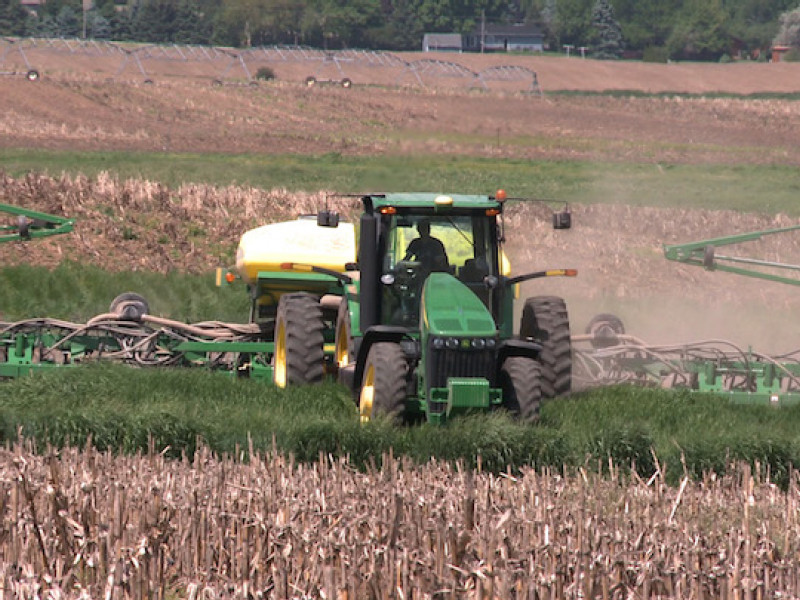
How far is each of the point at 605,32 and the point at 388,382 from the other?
102346mm

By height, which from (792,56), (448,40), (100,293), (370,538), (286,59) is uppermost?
(448,40)

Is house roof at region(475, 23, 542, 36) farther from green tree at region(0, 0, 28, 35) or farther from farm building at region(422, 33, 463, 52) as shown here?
green tree at region(0, 0, 28, 35)

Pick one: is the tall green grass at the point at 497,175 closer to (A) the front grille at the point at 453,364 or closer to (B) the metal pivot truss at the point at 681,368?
(B) the metal pivot truss at the point at 681,368

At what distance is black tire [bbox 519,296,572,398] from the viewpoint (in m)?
11.1

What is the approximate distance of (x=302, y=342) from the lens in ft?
38.2

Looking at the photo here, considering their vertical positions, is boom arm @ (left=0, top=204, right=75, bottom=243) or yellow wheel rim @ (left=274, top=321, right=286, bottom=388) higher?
boom arm @ (left=0, top=204, right=75, bottom=243)

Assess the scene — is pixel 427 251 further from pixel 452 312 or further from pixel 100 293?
pixel 100 293

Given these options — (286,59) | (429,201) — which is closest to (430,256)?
(429,201)

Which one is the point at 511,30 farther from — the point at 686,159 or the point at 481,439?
the point at 481,439

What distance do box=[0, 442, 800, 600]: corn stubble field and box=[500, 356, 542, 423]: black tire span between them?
7.02ft

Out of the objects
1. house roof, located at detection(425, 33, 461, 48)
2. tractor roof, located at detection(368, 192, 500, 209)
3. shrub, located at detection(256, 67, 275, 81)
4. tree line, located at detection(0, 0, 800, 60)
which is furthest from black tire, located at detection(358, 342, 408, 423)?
house roof, located at detection(425, 33, 461, 48)

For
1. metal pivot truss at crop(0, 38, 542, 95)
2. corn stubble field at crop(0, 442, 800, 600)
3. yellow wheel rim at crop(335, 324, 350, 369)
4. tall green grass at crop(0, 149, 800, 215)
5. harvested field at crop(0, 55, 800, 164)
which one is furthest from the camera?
metal pivot truss at crop(0, 38, 542, 95)

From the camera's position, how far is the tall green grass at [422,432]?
898 centimetres

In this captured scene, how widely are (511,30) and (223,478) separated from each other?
108 metres
